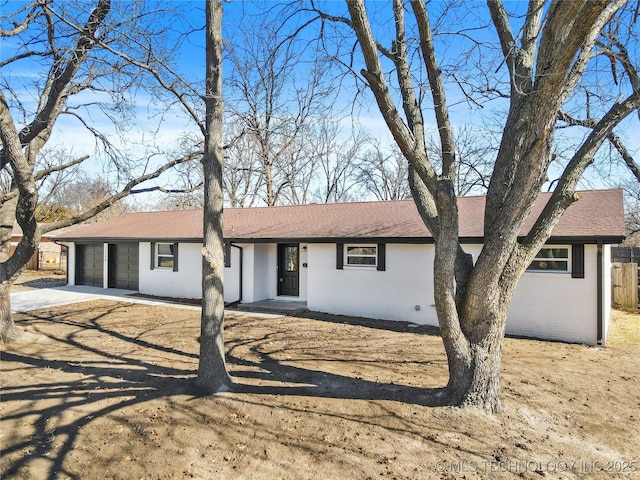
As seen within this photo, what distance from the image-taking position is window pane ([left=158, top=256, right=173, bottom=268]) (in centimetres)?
1555

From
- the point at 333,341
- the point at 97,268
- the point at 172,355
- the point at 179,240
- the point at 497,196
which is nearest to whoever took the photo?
the point at 497,196

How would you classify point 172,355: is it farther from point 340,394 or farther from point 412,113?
point 412,113

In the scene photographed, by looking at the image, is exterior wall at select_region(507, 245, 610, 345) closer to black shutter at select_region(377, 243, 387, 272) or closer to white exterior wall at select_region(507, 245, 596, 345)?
white exterior wall at select_region(507, 245, 596, 345)

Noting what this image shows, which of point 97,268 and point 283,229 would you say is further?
point 97,268

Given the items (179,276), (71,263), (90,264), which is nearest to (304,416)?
(179,276)

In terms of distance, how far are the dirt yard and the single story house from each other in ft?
5.39

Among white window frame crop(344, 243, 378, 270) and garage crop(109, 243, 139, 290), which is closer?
white window frame crop(344, 243, 378, 270)

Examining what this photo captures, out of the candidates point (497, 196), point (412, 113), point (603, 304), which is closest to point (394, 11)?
point (412, 113)

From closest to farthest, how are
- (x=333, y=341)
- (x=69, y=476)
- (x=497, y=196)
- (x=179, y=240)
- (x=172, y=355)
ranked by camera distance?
(x=69, y=476), (x=497, y=196), (x=172, y=355), (x=333, y=341), (x=179, y=240)

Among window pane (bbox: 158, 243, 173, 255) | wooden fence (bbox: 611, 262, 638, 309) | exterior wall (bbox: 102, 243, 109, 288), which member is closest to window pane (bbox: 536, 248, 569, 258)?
wooden fence (bbox: 611, 262, 638, 309)

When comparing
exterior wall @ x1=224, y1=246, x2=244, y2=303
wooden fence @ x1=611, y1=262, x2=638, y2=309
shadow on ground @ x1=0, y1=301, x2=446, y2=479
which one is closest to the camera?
shadow on ground @ x1=0, y1=301, x2=446, y2=479

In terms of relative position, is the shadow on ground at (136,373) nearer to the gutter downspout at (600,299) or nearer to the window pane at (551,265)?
the window pane at (551,265)

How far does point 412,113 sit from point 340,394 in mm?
3804

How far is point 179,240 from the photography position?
14.6 metres
